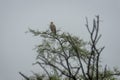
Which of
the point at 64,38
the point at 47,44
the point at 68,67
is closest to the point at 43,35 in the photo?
the point at 47,44

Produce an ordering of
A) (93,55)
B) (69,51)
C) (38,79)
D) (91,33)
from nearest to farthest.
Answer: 1. (91,33)
2. (93,55)
3. (38,79)
4. (69,51)

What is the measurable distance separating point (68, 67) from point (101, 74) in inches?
88.0

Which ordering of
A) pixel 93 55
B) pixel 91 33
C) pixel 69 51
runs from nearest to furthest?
pixel 91 33 → pixel 93 55 → pixel 69 51

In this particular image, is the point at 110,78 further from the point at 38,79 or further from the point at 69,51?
the point at 38,79

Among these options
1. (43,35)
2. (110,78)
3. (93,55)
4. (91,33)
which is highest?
(43,35)

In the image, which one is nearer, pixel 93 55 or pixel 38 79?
pixel 93 55

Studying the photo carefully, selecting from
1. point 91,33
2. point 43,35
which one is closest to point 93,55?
point 91,33

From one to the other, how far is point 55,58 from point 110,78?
2952 mm

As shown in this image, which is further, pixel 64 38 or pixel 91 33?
pixel 64 38

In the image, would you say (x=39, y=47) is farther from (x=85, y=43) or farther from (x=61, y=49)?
(x=85, y=43)

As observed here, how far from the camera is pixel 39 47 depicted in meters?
14.0

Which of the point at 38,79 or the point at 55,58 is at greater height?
the point at 55,58

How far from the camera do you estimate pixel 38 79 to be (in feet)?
39.1

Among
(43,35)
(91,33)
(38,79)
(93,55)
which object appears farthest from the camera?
(43,35)
